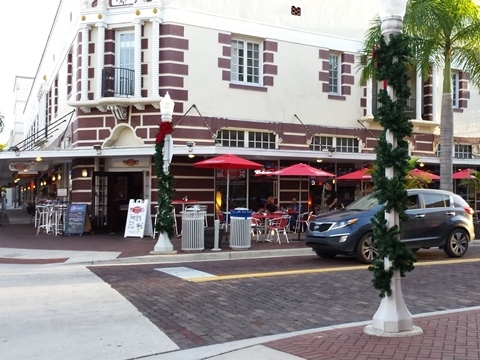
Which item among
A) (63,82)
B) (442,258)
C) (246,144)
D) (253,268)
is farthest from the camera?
(63,82)

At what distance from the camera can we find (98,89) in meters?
20.0

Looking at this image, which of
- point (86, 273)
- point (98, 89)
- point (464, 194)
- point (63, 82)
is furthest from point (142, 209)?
point (464, 194)

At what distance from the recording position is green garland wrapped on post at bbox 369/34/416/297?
20.7 ft

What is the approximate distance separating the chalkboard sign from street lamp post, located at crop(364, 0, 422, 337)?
1468 centimetres

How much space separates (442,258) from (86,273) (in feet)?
29.4

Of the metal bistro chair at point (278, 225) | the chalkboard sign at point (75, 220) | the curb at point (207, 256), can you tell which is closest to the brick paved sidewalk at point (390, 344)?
the curb at point (207, 256)

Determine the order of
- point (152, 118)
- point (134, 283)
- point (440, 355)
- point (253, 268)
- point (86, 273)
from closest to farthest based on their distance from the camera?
point (440, 355), point (134, 283), point (86, 273), point (253, 268), point (152, 118)

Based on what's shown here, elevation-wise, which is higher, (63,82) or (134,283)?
(63,82)

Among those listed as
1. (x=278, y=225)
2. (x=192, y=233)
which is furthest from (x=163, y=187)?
(x=278, y=225)

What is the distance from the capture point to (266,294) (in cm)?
916

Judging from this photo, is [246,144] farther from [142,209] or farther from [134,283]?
[134,283]

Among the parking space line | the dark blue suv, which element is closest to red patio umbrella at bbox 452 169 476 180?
the dark blue suv

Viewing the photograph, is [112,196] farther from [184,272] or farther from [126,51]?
[184,272]

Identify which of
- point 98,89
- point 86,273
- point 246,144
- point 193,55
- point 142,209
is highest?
point 193,55
